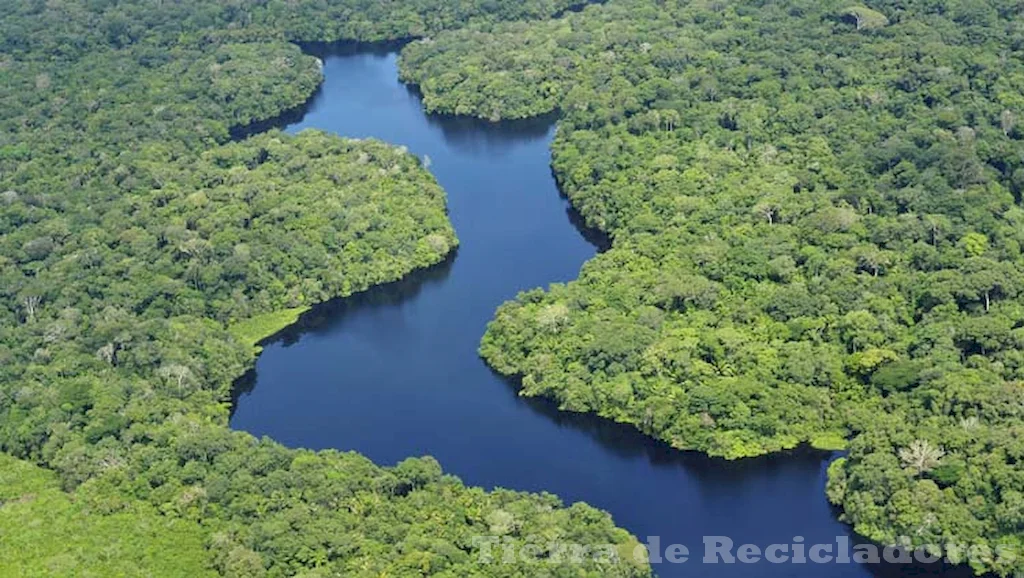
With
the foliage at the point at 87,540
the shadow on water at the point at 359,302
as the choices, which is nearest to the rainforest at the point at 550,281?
the foliage at the point at 87,540

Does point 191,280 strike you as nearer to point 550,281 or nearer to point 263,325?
point 263,325

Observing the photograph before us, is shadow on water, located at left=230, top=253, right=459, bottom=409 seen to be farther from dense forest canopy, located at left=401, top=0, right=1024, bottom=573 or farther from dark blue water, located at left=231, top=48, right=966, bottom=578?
dense forest canopy, located at left=401, top=0, right=1024, bottom=573

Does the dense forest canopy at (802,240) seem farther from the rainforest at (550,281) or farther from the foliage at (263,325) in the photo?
the foliage at (263,325)

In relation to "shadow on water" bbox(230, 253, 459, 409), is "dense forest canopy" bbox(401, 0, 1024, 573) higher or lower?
higher

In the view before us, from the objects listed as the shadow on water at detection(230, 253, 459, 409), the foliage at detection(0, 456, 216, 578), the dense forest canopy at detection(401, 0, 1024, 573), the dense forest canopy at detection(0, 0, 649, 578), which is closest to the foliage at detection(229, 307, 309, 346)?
the dense forest canopy at detection(0, 0, 649, 578)

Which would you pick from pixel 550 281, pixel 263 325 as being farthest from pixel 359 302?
pixel 550 281

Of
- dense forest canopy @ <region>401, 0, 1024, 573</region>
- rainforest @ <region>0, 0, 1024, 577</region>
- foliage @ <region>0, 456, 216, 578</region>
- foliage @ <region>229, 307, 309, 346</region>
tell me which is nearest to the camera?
foliage @ <region>0, 456, 216, 578</region>
